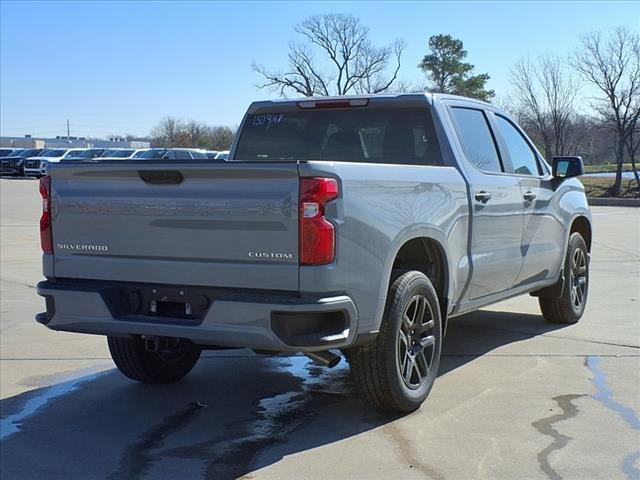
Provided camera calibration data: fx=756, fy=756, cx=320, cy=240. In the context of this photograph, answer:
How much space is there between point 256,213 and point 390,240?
858mm

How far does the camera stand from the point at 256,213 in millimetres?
4055

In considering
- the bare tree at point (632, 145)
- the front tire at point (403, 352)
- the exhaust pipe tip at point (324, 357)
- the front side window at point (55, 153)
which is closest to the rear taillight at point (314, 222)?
the exhaust pipe tip at point (324, 357)

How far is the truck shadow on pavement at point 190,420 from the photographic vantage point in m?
4.23

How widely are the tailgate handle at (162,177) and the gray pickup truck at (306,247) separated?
12mm

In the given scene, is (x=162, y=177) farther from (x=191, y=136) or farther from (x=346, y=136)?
(x=191, y=136)

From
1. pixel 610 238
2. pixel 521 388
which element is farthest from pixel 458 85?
pixel 521 388

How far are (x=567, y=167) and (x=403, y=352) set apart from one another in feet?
10.2

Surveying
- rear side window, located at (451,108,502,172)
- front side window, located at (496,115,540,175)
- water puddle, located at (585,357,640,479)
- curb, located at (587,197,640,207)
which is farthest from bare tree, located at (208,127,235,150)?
water puddle, located at (585,357,640,479)

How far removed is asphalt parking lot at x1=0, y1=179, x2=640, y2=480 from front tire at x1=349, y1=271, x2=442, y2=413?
0.19 meters

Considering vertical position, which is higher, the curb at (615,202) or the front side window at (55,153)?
the front side window at (55,153)

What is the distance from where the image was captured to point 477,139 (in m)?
6.04

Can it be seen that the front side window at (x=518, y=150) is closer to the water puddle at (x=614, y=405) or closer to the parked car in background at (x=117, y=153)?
the water puddle at (x=614, y=405)

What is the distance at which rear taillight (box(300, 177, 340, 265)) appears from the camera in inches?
155

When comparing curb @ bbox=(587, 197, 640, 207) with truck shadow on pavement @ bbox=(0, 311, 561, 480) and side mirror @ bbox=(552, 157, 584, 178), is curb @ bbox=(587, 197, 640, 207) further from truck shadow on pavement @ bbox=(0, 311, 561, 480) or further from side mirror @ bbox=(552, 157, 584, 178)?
truck shadow on pavement @ bbox=(0, 311, 561, 480)
